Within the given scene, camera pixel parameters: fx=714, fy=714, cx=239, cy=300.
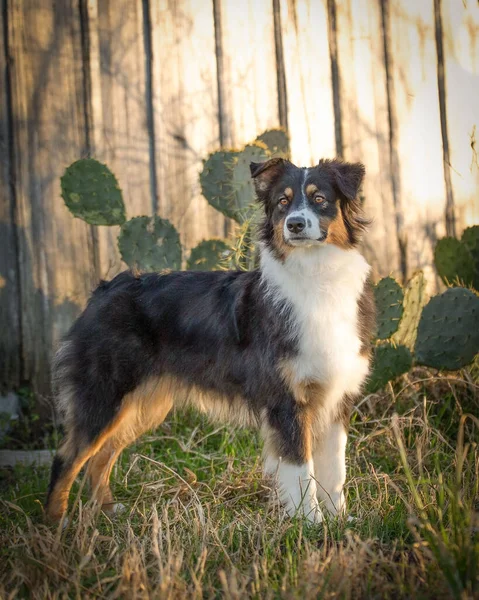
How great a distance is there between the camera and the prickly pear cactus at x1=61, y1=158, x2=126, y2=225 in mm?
4648

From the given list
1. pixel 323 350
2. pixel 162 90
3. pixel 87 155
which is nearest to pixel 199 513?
pixel 323 350

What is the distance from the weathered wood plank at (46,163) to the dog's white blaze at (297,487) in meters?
2.30

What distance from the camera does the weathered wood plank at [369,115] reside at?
528cm

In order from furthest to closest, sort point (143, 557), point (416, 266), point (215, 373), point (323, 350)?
point (416, 266), point (215, 373), point (323, 350), point (143, 557)

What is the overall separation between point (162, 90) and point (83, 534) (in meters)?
3.45

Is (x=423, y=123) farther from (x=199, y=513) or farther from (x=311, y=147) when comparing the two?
(x=199, y=513)

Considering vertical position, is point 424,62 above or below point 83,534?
above

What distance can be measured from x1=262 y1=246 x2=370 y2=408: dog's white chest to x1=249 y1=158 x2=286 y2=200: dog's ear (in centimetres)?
41

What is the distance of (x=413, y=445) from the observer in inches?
160

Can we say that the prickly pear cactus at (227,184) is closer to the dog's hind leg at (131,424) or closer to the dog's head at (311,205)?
the dog's head at (311,205)

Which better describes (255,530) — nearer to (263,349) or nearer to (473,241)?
(263,349)

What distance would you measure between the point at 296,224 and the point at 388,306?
1372 mm

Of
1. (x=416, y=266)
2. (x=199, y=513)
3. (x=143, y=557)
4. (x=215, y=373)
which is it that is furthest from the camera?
(x=416, y=266)

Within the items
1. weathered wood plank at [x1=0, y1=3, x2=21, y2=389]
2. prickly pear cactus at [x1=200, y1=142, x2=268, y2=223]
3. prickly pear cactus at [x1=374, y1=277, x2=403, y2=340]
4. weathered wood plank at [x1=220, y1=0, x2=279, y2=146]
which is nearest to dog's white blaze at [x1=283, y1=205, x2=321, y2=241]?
prickly pear cactus at [x1=374, y1=277, x2=403, y2=340]
